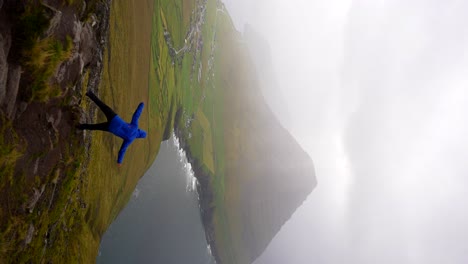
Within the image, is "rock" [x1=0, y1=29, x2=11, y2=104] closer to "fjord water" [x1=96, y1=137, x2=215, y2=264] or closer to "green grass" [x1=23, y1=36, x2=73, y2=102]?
"green grass" [x1=23, y1=36, x2=73, y2=102]

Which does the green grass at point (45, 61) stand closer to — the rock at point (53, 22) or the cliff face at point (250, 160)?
the rock at point (53, 22)

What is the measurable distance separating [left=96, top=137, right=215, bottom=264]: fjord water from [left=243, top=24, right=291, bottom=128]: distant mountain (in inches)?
2705

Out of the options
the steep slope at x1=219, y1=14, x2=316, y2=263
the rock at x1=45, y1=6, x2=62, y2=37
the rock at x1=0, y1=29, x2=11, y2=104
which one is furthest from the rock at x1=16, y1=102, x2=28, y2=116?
the steep slope at x1=219, y1=14, x2=316, y2=263

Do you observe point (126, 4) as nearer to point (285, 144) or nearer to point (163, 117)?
point (163, 117)

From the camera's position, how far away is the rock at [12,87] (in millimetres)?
6746

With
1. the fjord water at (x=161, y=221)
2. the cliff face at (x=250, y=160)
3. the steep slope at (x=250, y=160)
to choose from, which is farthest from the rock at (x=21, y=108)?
the cliff face at (x=250, y=160)

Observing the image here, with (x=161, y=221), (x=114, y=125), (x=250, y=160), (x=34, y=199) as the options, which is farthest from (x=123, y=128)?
(x=250, y=160)

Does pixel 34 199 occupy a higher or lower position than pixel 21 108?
lower

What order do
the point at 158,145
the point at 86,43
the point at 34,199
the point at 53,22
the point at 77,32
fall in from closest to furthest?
1. the point at 53,22
2. the point at 34,199
3. the point at 77,32
4. the point at 86,43
5. the point at 158,145

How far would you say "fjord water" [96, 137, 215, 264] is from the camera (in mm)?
30308

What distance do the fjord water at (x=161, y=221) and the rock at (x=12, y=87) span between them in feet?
72.0

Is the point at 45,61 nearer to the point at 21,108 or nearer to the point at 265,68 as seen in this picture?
the point at 21,108

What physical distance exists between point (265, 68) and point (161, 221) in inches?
3634

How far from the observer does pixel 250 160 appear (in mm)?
69438
